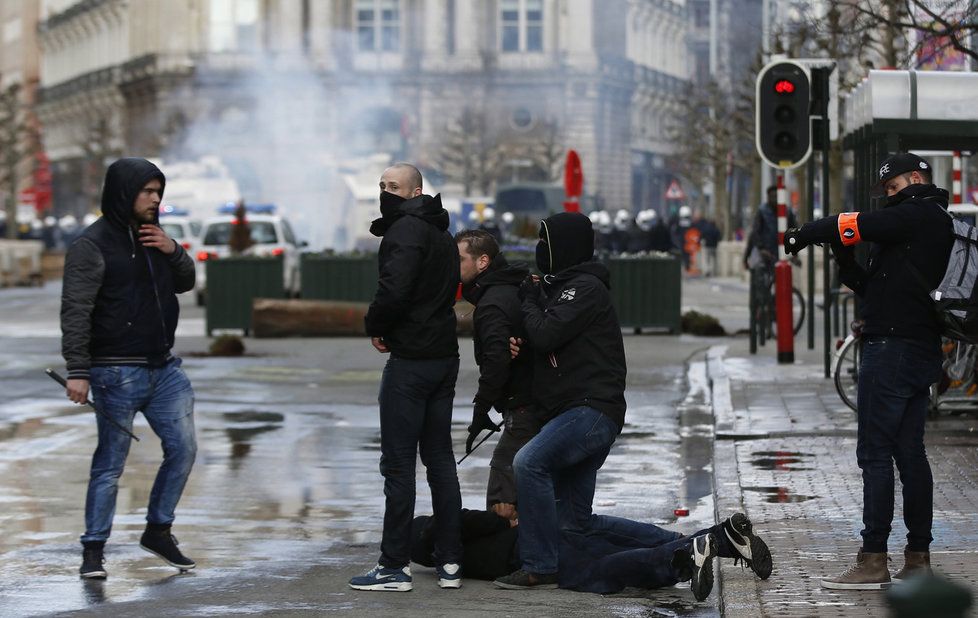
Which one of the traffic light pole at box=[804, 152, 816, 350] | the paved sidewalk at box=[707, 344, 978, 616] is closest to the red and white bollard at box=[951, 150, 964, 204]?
the traffic light pole at box=[804, 152, 816, 350]

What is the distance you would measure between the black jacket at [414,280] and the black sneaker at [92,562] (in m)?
1.43

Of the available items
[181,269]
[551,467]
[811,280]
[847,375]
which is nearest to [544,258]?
[551,467]

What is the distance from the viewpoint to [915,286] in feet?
24.8

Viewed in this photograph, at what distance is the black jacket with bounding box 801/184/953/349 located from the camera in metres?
7.48

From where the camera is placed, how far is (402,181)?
7.96 m

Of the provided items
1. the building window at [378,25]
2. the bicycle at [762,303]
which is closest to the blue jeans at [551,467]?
the bicycle at [762,303]

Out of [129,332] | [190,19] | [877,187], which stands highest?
[190,19]

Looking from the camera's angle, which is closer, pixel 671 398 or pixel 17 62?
pixel 671 398

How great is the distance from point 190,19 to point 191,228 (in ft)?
186

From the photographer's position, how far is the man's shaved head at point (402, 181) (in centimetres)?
796

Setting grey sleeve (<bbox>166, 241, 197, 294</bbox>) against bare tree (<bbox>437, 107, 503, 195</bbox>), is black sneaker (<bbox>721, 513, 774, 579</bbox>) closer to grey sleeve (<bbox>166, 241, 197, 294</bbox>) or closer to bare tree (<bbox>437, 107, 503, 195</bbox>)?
grey sleeve (<bbox>166, 241, 197, 294</bbox>)

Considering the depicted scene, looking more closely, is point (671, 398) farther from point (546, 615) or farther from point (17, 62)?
point (17, 62)

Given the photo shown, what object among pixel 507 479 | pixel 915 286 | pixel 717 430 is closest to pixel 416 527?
pixel 507 479

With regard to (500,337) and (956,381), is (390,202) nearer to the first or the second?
(500,337)
